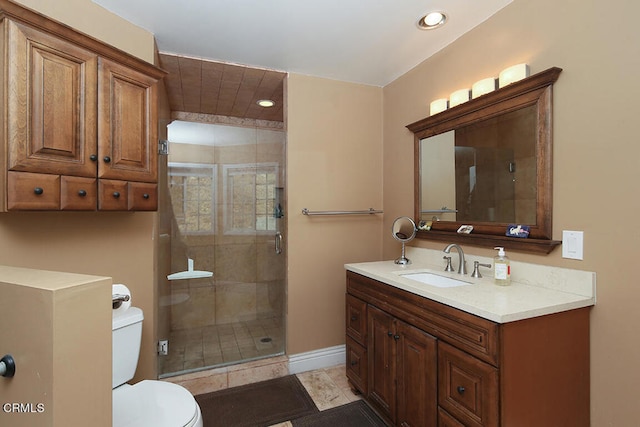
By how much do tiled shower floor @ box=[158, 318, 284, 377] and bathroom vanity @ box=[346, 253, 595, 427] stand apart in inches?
47.7

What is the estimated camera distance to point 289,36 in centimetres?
195

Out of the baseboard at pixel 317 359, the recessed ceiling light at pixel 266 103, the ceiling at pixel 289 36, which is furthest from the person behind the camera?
the recessed ceiling light at pixel 266 103

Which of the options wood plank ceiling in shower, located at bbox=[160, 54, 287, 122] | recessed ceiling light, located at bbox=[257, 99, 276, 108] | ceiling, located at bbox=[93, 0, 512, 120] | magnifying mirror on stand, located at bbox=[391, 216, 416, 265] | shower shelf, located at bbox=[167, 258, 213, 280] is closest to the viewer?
ceiling, located at bbox=[93, 0, 512, 120]

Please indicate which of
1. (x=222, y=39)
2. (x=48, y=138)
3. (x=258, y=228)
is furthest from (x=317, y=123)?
(x=48, y=138)

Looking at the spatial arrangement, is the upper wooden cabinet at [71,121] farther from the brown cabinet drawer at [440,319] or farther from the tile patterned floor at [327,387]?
the tile patterned floor at [327,387]

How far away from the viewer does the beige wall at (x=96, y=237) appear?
1.38 m

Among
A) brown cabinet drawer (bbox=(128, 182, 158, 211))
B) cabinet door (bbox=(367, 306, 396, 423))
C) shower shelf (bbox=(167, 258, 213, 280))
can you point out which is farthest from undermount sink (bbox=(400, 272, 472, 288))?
shower shelf (bbox=(167, 258, 213, 280))

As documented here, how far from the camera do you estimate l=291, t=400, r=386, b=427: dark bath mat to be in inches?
72.6

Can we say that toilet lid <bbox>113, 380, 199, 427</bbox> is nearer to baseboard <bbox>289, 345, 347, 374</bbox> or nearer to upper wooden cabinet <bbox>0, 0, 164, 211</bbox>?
upper wooden cabinet <bbox>0, 0, 164, 211</bbox>

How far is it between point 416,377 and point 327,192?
1.50m

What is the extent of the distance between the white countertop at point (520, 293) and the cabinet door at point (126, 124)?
57.9 inches

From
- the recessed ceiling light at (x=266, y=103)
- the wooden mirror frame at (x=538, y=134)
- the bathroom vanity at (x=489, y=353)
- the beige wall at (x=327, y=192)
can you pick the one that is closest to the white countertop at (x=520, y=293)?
the bathroom vanity at (x=489, y=353)

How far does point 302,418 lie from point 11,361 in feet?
5.27

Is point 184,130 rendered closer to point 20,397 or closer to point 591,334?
point 20,397
